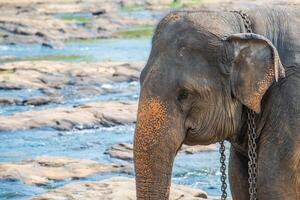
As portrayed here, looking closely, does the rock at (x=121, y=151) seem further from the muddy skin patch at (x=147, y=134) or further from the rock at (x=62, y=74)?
the muddy skin patch at (x=147, y=134)

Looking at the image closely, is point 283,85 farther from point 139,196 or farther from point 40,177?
point 40,177

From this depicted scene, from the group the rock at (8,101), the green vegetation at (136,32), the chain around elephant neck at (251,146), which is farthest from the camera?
the green vegetation at (136,32)

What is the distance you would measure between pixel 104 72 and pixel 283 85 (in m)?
16.4

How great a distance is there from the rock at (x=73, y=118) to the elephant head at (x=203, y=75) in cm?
1067

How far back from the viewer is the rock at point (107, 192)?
7996 mm

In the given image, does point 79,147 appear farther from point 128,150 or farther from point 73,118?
point 73,118

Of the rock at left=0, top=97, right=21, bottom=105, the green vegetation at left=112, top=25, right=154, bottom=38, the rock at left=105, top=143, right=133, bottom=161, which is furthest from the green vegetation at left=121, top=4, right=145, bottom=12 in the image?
the rock at left=105, top=143, right=133, bottom=161

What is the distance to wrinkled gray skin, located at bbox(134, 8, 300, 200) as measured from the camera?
3982mm

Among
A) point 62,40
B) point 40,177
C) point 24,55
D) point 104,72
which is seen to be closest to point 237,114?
point 40,177

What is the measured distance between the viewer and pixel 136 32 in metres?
31.6

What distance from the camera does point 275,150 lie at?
420 centimetres

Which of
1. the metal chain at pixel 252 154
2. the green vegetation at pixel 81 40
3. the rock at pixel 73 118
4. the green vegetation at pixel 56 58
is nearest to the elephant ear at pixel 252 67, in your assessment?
the metal chain at pixel 252 154

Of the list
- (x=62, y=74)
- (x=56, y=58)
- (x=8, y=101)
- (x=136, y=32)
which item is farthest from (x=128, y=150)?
(x=136, y=32)

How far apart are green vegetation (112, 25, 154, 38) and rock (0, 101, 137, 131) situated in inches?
586
